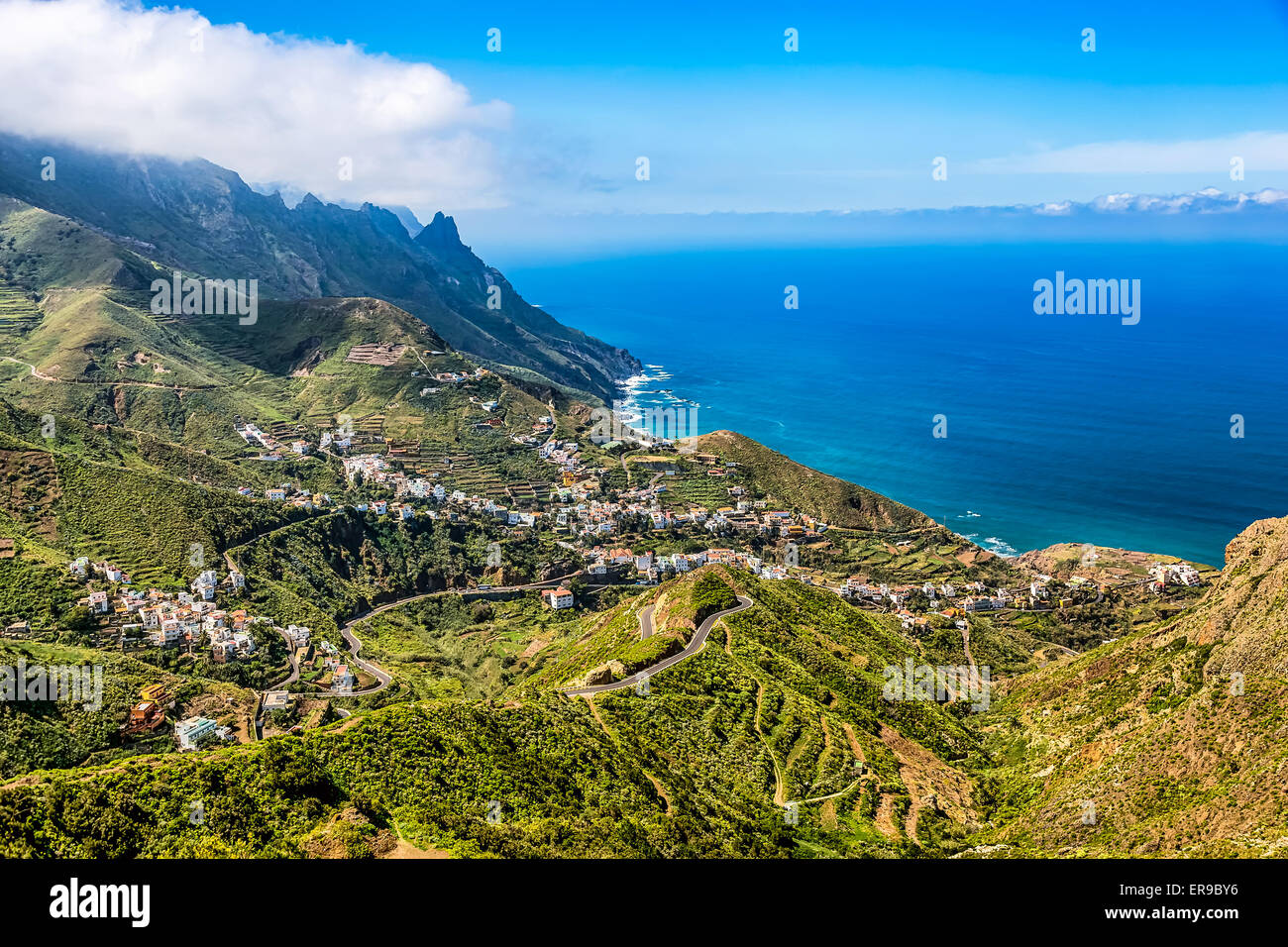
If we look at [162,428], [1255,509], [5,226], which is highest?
[5,226]

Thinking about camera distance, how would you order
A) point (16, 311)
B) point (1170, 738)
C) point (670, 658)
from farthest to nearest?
point (16, 311) → point (670, 658) → point (1170, 738)

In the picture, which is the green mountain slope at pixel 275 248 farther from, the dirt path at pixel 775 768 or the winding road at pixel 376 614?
the dirt path at pixel 775 768

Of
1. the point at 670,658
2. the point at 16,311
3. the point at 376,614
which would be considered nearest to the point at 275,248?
the point at 16,311

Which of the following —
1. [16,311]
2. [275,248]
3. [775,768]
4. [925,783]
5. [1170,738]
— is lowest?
[925,783]

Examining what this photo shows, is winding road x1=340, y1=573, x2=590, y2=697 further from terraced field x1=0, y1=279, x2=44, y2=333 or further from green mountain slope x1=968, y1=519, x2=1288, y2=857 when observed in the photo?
terraced field x1=0, y1=279, x2=44, y2=333

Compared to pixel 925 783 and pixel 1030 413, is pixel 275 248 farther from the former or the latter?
pixel 925 783

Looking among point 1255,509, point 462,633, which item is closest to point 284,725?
point 462,633

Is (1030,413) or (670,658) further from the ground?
(1030,413)
